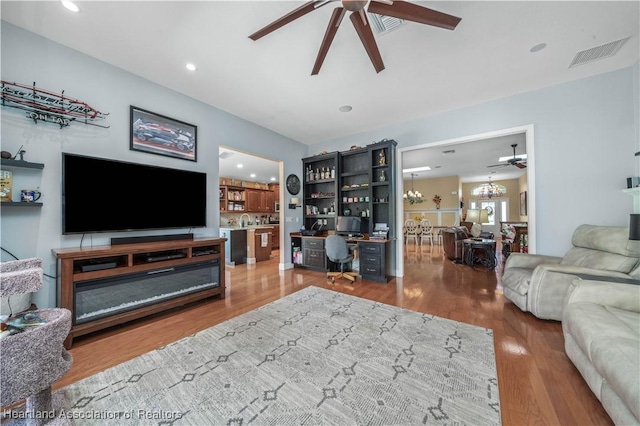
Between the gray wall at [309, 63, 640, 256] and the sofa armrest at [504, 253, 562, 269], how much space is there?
32 centimetres

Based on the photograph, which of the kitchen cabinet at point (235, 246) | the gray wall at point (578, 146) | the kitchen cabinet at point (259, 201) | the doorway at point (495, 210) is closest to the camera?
the gray wall at point (578, 146)

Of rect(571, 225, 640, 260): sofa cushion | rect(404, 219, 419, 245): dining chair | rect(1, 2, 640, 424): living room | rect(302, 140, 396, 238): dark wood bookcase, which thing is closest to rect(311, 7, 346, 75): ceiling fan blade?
rect(1, 2, 640, 424): living room

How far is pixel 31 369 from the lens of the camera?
1110mm

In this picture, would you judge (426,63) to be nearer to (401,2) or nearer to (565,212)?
(401,2)

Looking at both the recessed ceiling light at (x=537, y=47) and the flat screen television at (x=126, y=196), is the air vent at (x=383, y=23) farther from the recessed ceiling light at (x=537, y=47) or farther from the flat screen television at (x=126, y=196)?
the flat screen television at (x=126, y=196)

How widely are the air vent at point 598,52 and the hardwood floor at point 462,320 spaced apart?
117 inches

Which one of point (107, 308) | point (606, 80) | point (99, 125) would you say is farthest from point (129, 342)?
point (606, 80)

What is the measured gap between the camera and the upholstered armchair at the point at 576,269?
2186mm

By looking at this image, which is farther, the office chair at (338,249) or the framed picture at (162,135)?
the office chair at (338,249)

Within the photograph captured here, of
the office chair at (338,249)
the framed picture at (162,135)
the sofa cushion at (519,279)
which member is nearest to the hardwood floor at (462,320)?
the sofa cushion at (519,279)

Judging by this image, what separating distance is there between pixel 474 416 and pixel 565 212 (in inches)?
127

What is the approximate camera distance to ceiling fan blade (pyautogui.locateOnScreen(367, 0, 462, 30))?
60.3 inches

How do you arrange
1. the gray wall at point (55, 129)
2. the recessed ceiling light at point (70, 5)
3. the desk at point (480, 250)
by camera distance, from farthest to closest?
the desk at point (480, 250), the gray wall at point (55, 129), the recessed ceiling light at point (70, 5)

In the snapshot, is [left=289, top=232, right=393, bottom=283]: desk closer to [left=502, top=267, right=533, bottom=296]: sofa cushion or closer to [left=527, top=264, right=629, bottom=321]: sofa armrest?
[left=502, top=267, right=533, bottom=296]: sofa cushion
